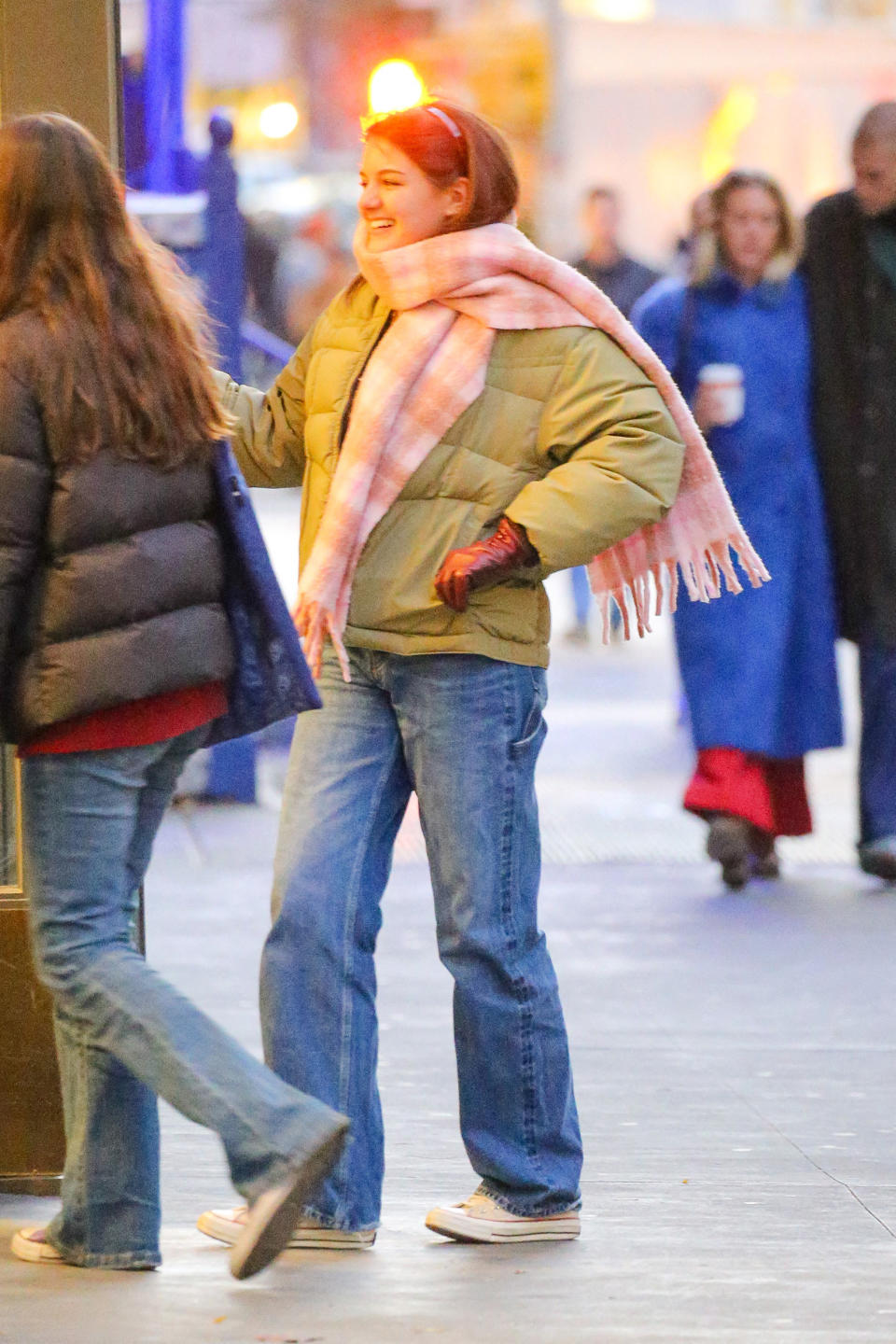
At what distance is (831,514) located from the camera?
7.22 meters

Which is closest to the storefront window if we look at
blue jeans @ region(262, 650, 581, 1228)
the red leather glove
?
blue jeans @ region(262, 650, 581, 1228)

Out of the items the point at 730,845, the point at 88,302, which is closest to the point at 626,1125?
the point at 88,302

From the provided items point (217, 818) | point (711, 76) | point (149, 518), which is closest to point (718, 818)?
point (217, 818)

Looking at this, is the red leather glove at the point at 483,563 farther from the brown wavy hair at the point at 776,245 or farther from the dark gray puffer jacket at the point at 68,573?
the brown wavy hair at the point at 776,245

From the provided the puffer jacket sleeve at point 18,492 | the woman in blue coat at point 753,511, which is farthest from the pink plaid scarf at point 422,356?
the woman in blue coat at point 753,511

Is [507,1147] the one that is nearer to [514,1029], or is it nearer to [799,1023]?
[514,1029]

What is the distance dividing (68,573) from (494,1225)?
130 cm

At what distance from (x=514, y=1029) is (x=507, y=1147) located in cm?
20

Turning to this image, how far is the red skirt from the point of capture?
7.05 metres

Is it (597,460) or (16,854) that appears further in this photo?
(16,854)

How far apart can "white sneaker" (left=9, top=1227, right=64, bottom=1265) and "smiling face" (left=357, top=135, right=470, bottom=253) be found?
164 cm

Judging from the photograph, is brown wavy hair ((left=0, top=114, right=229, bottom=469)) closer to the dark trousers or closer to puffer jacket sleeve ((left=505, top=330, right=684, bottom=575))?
puffer jacket sleeve ((left=505, top=330, right=684, bottom=575))

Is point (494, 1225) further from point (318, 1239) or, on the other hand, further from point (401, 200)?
point (401, 200)

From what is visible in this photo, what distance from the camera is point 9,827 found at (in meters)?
4.19
